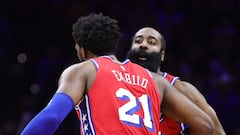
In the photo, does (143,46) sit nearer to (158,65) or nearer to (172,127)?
(158,65)

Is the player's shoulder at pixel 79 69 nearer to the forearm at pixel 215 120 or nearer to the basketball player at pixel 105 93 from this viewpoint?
the basketball player at pixel 105 93

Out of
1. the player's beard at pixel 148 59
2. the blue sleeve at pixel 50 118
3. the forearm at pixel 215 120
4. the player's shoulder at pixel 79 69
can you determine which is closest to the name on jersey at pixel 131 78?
the player's shoulder at pixel 79 69

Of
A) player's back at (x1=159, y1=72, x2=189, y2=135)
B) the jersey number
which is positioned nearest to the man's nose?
player's back at (x1=159, y1=72, x2=189, y2=135)

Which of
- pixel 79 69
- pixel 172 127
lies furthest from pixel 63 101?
pixel 172 127

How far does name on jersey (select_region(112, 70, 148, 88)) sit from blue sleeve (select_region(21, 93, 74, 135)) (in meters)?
0.38

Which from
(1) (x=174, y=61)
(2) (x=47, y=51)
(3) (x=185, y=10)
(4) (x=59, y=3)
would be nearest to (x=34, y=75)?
(2) (x=47, y=51)

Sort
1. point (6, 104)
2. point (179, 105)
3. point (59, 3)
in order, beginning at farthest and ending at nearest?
point (59, 3)
point (6, 104)
point (179, 105)

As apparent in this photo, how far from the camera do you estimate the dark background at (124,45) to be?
302 inches

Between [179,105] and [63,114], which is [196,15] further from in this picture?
[63,114]

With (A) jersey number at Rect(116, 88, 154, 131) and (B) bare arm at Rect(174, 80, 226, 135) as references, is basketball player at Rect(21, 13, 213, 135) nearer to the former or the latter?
(A) jersey number at Rect(116, 88, 154, 131)

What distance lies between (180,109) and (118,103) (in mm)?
510

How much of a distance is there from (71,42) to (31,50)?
554mm

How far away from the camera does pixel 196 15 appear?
8.71 meters

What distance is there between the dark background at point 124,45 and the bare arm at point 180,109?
12.5 ft
